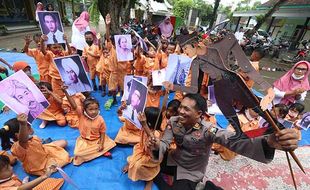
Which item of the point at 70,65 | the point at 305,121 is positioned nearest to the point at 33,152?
the point at 70,65

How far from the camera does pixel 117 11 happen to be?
927cm

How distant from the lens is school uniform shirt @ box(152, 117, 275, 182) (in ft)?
5.53

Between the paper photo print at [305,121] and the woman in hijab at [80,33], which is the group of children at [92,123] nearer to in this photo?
the paper photo print at [305,121]

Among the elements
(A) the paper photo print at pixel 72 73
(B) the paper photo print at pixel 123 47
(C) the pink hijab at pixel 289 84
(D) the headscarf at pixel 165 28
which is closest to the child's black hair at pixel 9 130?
(A) the paper photo print at pixel 72 73

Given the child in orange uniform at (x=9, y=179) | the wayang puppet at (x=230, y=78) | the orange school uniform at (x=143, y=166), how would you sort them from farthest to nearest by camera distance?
1. the orange school uniform at (x=143, y=166)
2. the child in orange uniform at (x=9, y=179)
3. the wayang puppet at (x=230, y=78)

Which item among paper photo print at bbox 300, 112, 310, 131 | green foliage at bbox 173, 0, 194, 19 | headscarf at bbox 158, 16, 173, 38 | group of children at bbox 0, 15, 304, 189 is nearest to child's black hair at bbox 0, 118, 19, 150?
group of children at bbox 0, 15, 304, 189

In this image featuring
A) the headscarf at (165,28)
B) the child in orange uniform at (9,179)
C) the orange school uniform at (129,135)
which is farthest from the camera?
the headscarf at (165,28)

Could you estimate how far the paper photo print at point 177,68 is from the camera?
9.65ft

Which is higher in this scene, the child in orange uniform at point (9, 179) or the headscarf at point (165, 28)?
the headscarf at point (165, 28)

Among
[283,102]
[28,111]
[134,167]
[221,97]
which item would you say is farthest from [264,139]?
[283,102]

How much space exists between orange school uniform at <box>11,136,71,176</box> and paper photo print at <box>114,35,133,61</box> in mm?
2138

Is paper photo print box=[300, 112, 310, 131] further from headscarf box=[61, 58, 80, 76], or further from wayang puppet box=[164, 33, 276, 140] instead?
headscarf box=[61, 58, 80, 76]

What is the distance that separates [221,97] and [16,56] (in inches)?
306

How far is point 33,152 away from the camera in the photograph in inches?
86.8
